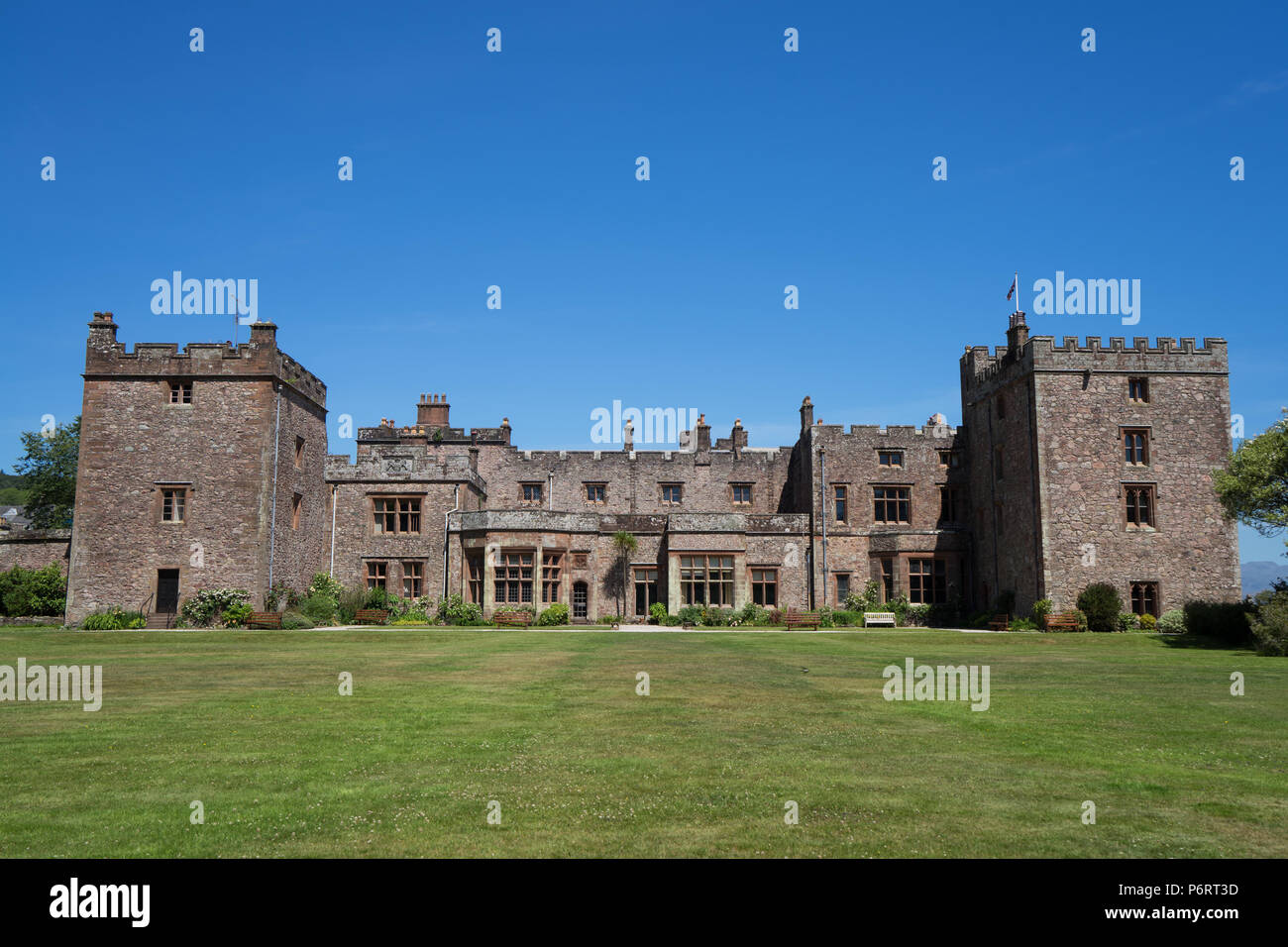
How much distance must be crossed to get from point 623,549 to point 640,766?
31.3 meters

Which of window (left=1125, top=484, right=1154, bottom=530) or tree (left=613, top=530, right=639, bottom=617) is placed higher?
window (left=1125, top=484, right=1154, bottom=530)

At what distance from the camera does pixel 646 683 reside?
14.7 meters

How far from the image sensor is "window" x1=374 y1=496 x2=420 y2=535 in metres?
39.2

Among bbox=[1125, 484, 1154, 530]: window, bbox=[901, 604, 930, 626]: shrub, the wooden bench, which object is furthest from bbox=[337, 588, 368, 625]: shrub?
bbox=[1125, 484, 1154, 530]: window

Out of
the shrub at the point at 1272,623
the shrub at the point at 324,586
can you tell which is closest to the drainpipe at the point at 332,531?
the shrub at the point at 324,586

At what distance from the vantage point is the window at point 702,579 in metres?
38.7

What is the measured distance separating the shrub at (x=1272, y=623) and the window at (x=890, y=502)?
18.3 metres

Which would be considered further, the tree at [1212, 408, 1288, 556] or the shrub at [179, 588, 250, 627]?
the shrub at [179, 588, 250, 627]

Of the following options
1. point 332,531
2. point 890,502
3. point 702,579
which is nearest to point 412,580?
point 332,531

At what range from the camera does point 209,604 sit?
3219cm

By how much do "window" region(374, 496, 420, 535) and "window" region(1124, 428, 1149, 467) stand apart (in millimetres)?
29347

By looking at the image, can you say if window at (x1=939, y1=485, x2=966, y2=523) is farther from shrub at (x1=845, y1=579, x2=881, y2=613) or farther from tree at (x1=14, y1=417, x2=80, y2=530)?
tree at (x1=14, y1=417, x2=80, y2=530)

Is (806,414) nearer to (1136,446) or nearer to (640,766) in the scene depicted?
(1136,446)
